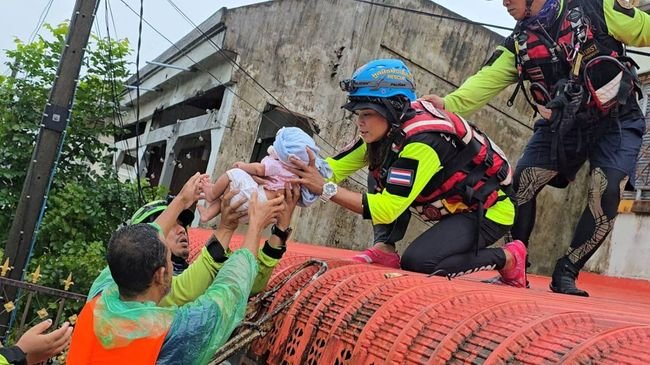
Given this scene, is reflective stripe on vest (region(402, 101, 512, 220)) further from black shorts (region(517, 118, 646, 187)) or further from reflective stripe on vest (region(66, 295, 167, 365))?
reflective stripe on vest (region(66, 295, 167, 365))

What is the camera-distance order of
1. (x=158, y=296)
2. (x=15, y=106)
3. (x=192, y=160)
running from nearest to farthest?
(x=158, y=296) < (x=15, y=106) < (x=192, y=160)

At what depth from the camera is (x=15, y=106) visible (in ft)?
25.5

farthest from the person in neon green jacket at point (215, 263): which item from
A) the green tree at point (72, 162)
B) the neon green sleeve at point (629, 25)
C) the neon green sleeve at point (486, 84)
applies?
the green tree at point (72, 162)

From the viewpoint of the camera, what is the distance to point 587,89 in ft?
10.9

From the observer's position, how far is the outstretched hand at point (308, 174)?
9.01 ft

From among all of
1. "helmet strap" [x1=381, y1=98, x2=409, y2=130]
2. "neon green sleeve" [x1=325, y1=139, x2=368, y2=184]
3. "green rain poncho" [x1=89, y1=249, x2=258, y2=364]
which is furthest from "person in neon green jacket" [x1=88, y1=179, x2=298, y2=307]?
"neon green sleeve" [x1=325, y1=139, x2=368, y2=184]

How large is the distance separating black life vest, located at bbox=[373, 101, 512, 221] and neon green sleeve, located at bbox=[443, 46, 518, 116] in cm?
64

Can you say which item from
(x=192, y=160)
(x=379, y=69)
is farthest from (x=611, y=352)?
(x=192, y=160)

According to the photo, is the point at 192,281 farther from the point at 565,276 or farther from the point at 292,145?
the point at 565,276

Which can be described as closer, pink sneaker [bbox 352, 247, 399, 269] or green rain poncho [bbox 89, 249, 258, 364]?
green rain poncho [bbox 89, 249, 258, 364]

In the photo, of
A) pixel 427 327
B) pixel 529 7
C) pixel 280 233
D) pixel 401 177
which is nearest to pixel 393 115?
pixel 401 177

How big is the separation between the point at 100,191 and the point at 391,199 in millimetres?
6366

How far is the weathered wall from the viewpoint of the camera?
9.04 meters

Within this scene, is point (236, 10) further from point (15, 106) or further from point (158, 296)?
point (158, 296)
